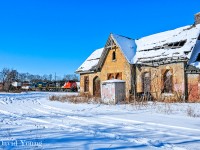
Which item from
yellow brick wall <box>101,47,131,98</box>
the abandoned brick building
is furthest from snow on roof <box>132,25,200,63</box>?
yellow brick wall <box>101,47,131,98</box>

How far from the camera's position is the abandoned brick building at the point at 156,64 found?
791 inches

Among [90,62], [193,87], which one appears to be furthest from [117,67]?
[193,87]

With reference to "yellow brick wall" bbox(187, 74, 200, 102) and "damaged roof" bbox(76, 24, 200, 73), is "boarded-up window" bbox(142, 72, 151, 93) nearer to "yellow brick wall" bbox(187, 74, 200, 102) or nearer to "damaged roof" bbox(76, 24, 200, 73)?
"damaged roof" bbox(76, 24, 200, 73)

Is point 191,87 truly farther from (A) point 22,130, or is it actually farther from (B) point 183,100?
(A) point 22,130

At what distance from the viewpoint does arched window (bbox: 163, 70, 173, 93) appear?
2144 cm

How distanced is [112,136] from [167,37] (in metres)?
19.0

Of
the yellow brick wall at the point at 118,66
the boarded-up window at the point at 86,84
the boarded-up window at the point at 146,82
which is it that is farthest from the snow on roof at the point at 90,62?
the boarded-up window at the point at 146,82

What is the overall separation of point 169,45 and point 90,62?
11.4m

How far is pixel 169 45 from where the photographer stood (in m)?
22.7

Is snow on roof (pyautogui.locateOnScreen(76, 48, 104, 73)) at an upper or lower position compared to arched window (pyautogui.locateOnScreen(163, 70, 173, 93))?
upper

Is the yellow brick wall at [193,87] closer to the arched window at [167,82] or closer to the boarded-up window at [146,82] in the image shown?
the arched window at [167,82]

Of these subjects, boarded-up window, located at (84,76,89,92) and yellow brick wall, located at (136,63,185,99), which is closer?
yellow brick wall, located at (136,63,185,99)

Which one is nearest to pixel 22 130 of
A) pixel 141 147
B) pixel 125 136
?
pixel 125 136

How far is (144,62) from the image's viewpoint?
910 inches
